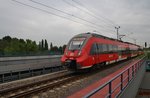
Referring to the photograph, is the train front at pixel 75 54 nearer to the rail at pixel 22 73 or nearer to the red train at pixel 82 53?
the red train at pixel 82 53

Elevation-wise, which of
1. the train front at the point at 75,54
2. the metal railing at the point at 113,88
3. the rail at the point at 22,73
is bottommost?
the rail at the point at 22,73

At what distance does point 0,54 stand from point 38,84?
804 inches

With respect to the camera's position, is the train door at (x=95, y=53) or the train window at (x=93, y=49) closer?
the train window at (x=93, y=49)

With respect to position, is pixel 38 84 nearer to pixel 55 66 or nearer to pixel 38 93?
pixel 38 93

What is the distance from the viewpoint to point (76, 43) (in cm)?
1944

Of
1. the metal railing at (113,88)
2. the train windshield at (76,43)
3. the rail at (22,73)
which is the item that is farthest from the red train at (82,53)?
the metal railing at (113,88)

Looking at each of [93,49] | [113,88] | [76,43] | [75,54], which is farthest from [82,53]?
[113,88]

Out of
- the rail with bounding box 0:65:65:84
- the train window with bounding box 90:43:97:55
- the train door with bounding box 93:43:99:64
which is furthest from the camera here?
the train door with bounding box 93:43:99:64

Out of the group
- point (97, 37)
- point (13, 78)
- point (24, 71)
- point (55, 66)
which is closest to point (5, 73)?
point (13, 78)

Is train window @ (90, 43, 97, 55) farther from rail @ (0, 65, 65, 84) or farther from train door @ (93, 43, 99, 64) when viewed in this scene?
rail @ (0, 65, 65, 84)

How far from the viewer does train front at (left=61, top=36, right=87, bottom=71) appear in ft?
59.7

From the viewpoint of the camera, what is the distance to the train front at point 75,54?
18202 mm

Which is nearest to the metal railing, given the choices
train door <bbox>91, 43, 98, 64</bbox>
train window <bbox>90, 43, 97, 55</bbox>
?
train window <bbox>90, 43, 97, 55</bbox>

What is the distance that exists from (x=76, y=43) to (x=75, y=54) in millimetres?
1246
